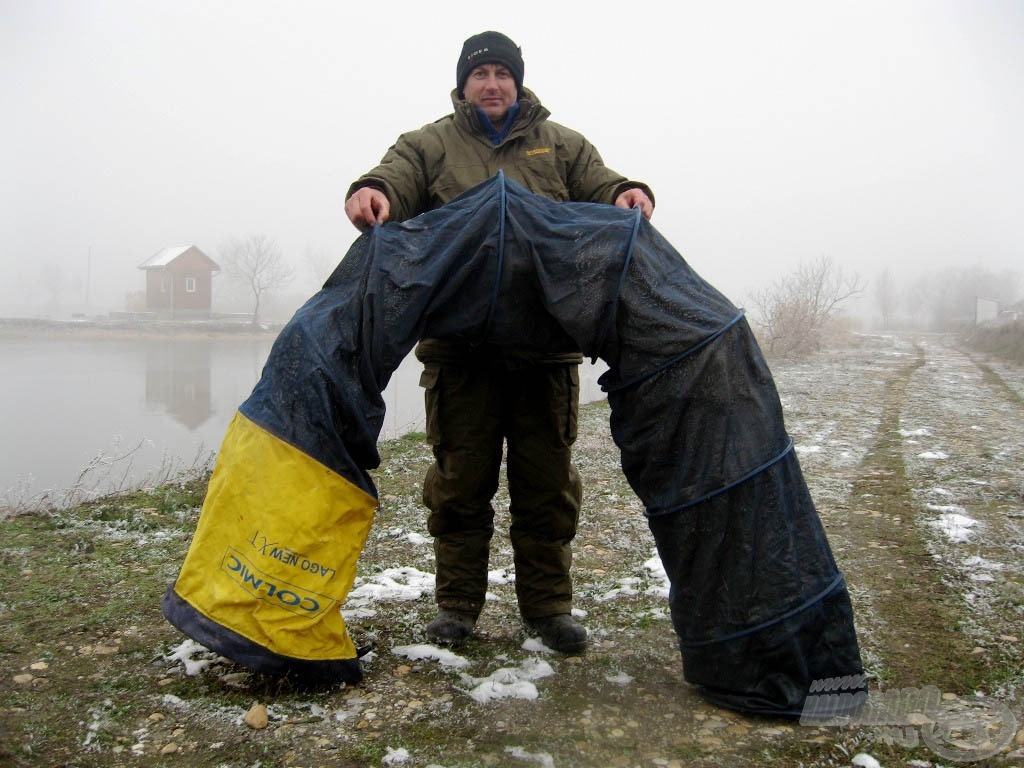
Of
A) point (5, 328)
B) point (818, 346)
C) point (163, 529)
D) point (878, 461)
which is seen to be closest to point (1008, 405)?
point (878, 461)

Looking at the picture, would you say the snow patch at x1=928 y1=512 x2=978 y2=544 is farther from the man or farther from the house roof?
the house roof

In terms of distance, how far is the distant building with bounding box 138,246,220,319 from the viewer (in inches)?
2072

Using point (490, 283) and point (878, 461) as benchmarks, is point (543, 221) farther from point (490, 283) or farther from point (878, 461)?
point (878, 461)

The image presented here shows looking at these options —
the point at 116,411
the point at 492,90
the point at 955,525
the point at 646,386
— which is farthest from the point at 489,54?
the point at 116,411

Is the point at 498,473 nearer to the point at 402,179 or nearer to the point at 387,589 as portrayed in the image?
the point at 387,589

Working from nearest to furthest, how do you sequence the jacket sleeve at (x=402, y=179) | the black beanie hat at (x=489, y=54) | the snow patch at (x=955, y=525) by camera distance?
the jacket sleeve at (x=402, y=179), the black beanie hat at (x=489, y=54), the snow patch at (x=955, y=525)

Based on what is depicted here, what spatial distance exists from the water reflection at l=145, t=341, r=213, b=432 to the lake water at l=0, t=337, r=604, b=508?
0.03m

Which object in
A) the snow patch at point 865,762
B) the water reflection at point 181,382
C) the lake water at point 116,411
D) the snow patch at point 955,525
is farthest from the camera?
the water reflection at point 181,382

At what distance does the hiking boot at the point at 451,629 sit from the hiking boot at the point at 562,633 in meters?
0.31

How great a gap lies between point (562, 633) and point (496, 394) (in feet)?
3.36

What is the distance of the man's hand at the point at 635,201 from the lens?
304 centimetres

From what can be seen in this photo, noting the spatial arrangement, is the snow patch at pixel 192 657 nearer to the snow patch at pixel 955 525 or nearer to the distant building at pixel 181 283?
the snow patch at pixel 955 525

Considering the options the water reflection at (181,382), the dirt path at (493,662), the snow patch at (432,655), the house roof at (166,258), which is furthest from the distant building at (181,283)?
the snow patch at (432,655)

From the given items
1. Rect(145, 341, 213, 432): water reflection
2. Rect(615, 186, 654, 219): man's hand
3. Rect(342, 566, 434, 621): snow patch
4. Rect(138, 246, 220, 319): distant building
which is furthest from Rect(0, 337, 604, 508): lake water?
Rect(138, 246, 220, 319): distant building
